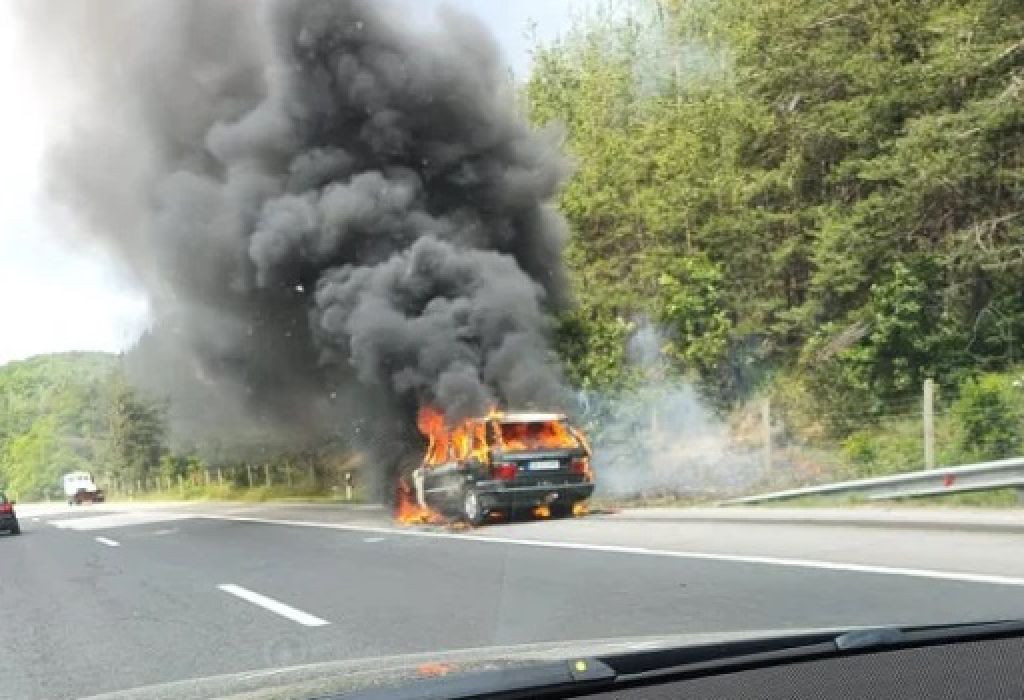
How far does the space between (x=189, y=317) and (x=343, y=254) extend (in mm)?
5820

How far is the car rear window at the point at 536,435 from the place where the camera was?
627 inches

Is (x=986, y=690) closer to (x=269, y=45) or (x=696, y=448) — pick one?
(x=696, y=448)

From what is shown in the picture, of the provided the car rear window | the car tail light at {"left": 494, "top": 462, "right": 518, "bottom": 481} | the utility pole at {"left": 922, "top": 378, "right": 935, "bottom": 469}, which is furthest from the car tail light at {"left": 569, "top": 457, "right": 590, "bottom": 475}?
the utility pole at {"left": 922, "top": 378, "right": 935, "bottom": 469}

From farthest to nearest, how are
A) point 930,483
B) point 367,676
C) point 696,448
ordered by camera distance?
point 696,448 → point 930,483 → point 367,676

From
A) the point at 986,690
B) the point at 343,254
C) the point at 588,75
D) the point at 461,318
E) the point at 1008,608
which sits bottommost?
the point at 1008,608

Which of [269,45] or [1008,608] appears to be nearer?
[1008,608]

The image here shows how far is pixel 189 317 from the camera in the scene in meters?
29.0

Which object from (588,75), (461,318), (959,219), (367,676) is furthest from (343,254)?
(367,676)

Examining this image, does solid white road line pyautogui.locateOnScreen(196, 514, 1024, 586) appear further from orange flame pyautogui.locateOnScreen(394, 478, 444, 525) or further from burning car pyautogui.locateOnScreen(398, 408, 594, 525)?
orange flame pyautogui.locateOnScreen(394, 478, 444, 525)

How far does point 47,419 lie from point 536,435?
→ 111245 millimetres

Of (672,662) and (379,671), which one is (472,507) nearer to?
(379,671)

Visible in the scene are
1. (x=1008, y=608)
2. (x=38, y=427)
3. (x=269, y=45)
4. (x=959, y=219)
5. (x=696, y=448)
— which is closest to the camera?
(x=1008, y=608)

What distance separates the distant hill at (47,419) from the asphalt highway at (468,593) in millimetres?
82200

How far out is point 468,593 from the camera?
876cm
